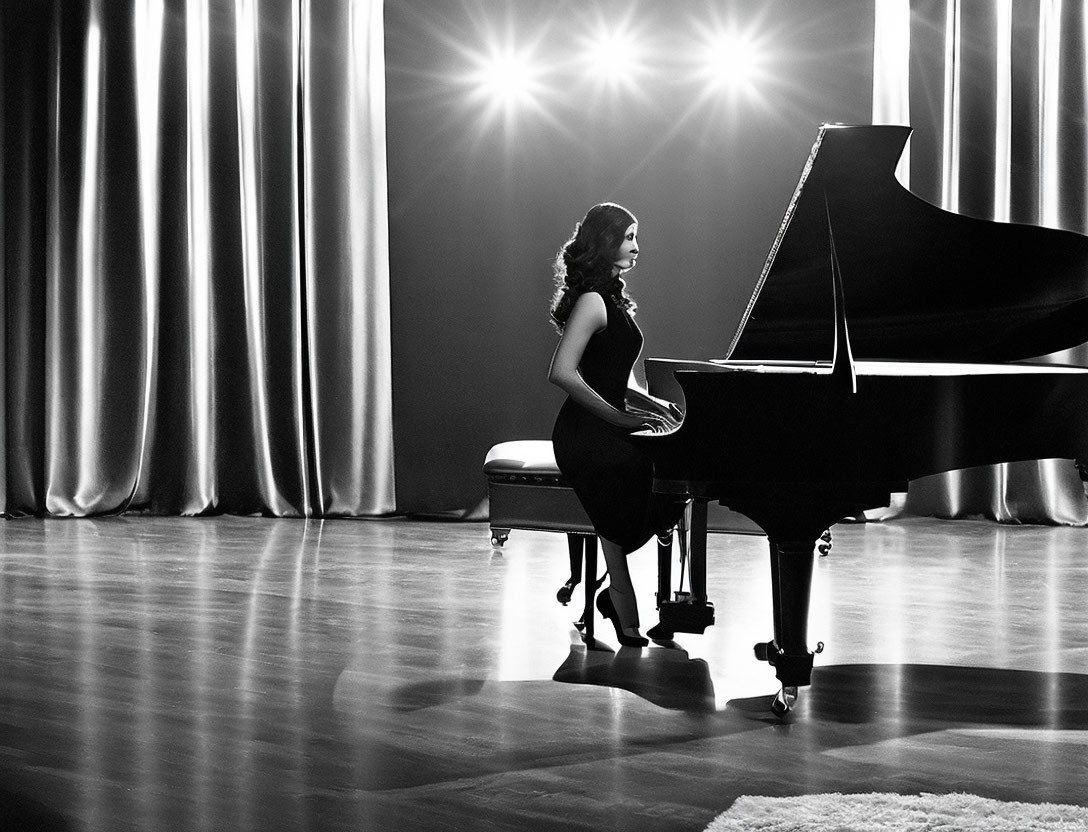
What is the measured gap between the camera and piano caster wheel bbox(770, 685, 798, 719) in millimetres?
3014

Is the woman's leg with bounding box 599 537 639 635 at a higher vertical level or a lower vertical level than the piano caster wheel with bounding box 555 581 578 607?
higher

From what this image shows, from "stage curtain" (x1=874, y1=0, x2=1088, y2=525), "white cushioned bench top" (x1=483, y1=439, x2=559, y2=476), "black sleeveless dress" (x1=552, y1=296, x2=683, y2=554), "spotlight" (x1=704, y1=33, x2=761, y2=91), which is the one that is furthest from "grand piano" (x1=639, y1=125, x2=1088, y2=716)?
"spotlight" (x1=704, y1=33, x2=761, y2=91)

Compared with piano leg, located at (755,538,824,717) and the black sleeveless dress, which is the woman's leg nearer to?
the black sleeveless dress

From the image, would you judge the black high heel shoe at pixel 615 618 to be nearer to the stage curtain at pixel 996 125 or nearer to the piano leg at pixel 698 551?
the piano leg at pixel 698 551

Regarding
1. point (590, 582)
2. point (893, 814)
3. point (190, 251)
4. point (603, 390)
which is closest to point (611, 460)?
point (603, 390)

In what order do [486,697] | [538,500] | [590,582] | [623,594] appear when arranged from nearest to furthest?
1. [486,697]
2. [623,594]
3. [590,582]
4. [538,500]

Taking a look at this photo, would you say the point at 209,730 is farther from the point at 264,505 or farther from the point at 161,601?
the point at 264,505

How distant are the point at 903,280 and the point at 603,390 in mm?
860

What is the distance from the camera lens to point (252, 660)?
367 centimetres

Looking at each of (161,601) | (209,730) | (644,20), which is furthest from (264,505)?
(209,730)

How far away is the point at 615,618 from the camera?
3896mm

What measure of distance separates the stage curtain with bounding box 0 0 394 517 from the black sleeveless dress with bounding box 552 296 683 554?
12.3 ft

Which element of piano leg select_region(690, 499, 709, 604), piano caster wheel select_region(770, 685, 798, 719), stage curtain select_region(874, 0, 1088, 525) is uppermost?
stage curtain select_region(874, 0, 1088, 525)

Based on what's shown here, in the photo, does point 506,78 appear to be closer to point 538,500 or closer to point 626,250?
point 538,500
